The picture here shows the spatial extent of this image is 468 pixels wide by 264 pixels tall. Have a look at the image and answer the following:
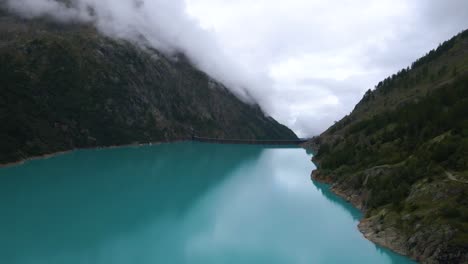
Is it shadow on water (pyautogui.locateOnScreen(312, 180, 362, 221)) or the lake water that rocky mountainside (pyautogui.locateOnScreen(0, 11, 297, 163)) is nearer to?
the lake water

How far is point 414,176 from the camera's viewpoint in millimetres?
56250

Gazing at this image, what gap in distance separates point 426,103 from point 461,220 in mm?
51028

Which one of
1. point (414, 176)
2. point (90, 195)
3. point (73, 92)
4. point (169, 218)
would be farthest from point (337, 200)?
point (73, 92)

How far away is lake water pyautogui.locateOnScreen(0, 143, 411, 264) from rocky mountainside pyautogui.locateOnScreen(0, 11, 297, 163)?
64.3 ft

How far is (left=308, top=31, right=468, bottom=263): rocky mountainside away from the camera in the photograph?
42500 millimetres

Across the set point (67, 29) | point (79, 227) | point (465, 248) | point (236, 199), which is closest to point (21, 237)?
point (79, 227)

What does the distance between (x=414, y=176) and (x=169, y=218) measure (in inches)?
1276

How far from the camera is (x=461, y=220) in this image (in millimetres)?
41562

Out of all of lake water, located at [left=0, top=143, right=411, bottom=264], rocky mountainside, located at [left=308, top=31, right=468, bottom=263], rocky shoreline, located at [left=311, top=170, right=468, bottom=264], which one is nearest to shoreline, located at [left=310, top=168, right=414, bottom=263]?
rocky shoreline, located at [left=311, top=170, right=468, bottom=264]

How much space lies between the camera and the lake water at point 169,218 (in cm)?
4597

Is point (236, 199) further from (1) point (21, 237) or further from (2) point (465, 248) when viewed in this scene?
(2) point (465, 248)

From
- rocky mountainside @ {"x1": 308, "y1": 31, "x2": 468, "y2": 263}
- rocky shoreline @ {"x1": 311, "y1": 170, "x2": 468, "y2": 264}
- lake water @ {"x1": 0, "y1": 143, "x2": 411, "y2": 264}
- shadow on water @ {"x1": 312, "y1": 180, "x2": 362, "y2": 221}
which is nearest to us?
rocky shoreline @ {"x1": 311, "y1": 170, "x2": 468, "y2": 264}

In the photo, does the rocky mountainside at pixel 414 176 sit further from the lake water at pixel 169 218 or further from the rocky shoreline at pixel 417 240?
the lake water at pixel 169 218

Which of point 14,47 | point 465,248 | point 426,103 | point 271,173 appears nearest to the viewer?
point 465,248
